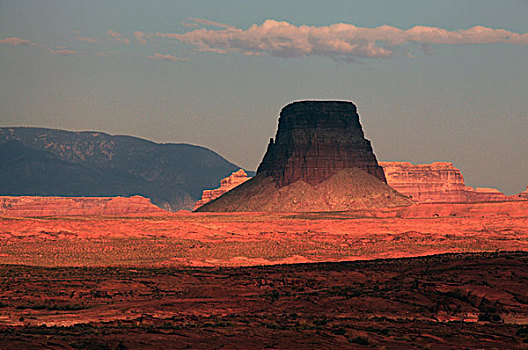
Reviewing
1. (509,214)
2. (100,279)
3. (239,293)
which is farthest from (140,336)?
(509,214)

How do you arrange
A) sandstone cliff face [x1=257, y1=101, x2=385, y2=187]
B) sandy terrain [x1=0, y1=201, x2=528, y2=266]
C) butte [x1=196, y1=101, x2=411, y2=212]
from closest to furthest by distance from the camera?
1. sandy terrain [x1=0, y1=201, x2=528, y2=266]
2. butte [x1=196, y1=101, x2=411, y2=212]
3. sandstone cliff face [x1=257, y1=101, x2=385, y2=187]

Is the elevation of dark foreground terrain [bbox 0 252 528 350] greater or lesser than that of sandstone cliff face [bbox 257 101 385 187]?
lesser

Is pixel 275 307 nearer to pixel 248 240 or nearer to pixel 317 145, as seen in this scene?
pixel 248 240

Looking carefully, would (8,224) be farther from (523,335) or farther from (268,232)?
(523,335)

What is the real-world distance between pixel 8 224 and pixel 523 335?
258 ft

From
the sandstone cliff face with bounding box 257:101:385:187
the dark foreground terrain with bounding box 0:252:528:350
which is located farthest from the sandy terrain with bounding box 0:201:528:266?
the sandstone cliff face with bounding box 257:101:385:187

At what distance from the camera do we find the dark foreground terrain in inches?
1094

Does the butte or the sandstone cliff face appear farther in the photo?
the sandstone cliff face

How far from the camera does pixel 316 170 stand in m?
170

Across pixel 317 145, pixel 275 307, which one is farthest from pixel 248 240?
pixel 317 145

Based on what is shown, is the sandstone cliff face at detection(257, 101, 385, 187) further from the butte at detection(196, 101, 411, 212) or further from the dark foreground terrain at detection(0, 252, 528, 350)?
the dark foreground terrain at detection(0, 252, 528, 350)

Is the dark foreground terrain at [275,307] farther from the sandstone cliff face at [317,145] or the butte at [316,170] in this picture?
the sandstone cliff face at [317,145]

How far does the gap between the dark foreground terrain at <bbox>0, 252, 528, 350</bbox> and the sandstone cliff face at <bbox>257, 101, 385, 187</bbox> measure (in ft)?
354

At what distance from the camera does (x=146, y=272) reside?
199ft
